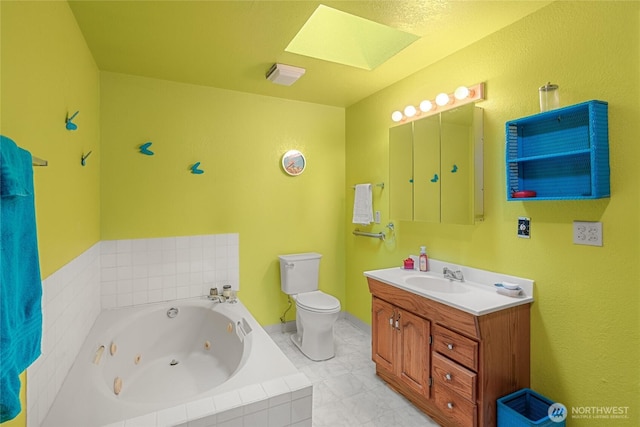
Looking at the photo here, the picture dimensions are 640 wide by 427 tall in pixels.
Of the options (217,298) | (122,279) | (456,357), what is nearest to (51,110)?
(122,279)

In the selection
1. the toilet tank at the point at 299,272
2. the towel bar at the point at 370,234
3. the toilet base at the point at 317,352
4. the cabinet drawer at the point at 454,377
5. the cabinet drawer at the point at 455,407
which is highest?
the towel bar at the point at 370,234

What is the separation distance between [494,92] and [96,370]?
2.85m

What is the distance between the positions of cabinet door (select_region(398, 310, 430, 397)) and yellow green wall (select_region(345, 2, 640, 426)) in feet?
1.92

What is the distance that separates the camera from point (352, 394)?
233 cm

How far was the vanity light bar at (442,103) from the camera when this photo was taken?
2203 millimetres

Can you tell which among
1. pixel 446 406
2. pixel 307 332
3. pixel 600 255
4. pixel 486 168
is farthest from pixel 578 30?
pixel 307 332

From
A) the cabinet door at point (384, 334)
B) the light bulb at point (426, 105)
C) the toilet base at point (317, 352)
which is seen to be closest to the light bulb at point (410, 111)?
the light bulb at point (426, 105)

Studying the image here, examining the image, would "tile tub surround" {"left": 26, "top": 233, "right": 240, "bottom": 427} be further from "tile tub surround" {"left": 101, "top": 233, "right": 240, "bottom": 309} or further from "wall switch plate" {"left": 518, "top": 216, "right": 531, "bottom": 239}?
"wall switch plate" {"left": 518, "top": 216, "right": 531, "bottom": 239}

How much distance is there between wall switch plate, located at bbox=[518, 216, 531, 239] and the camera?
193 centimetres

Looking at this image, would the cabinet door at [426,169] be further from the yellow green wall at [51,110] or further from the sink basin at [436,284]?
the yellow green wall at [51,110]

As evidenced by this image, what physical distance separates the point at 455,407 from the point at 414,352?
377 mm

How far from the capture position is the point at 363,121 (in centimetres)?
340

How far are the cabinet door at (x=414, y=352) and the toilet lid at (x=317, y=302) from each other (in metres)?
0.71

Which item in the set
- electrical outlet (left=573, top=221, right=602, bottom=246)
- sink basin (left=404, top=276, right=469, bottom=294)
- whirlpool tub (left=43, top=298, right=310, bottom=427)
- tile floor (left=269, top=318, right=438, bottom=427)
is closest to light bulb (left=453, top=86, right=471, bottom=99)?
electrical outlet (left=573, top=221, right=602, bottom=246)
